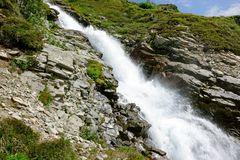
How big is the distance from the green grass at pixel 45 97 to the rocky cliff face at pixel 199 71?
634 inches

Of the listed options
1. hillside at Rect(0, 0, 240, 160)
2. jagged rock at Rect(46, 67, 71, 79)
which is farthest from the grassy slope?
jagged rock at Rect(46, 67, 71, 79)

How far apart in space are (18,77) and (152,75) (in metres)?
18.7

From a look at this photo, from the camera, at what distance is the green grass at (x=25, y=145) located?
37.6 feet

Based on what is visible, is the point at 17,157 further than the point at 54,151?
No

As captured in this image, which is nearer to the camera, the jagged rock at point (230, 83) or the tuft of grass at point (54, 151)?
the tuft of grass at point (54, 151)

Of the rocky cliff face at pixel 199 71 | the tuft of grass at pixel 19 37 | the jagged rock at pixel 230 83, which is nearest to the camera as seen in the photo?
the tuft of grass at pixel 19 37

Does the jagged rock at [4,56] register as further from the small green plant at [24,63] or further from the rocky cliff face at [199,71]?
the rocky cliff face at [199,71]

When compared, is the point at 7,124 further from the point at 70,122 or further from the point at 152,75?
the point at 152,75

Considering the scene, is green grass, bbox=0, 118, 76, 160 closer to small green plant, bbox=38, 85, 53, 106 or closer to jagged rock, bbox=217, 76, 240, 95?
small green plant, bbox=38, 85, 53, 106

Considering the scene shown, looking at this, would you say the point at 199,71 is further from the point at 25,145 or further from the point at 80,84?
the point at 25,145

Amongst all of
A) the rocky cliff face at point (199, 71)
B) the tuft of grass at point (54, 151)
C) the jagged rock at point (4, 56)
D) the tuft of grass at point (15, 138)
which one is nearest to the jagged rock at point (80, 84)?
the jagged rock at point (4, 56)

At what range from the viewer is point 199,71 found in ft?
104

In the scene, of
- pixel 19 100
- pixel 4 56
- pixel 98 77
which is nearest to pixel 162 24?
pixel 98 77

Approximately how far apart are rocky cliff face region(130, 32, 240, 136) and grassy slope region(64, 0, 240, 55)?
1.75 m
